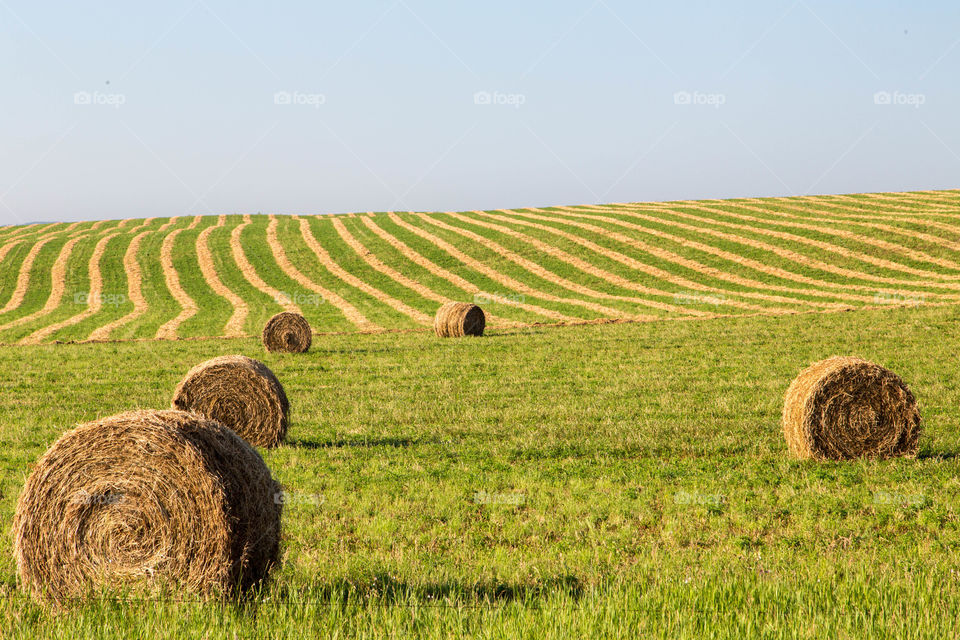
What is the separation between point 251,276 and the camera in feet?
172

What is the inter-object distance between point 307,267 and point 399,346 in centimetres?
2902

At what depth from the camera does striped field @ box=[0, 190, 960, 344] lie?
1501 inches

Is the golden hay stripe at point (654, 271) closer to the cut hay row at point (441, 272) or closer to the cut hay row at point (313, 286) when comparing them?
the cut hay row at point (441, 272)

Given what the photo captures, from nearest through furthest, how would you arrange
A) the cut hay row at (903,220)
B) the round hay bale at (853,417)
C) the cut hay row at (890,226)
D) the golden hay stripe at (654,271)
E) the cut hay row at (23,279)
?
the round hay bale at (853,417) < the golden hay stripe at (654,271) < the cut hay row at (23,279) < the cut hay row at (890,226) < the cut hay row at (903,220)

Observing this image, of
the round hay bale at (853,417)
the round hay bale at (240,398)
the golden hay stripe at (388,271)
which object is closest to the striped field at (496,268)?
the golden hay stripe at (388,271)

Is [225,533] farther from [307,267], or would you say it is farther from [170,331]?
[307,267]

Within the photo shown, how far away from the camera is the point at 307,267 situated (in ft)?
180

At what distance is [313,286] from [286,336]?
23.3 meters

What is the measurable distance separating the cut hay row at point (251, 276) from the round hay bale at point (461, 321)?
1111cm

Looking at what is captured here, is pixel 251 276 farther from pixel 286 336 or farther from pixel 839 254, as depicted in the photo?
pixel 839 254

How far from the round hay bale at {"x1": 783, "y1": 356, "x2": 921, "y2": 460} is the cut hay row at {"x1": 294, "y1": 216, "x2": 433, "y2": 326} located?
24780 millimetres

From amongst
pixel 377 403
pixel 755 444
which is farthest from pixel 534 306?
pixel 755 444

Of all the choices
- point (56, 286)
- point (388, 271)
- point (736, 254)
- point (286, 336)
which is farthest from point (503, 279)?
point (56, 286)

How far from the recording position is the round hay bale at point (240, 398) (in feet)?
46.4
